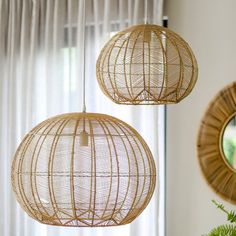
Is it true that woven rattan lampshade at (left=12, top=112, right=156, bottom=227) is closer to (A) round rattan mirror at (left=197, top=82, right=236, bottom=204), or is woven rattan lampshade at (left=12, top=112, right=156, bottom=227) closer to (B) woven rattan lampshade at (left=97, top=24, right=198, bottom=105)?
(B) woven rattan lampshade at (left=97, top=24, right=198, bottom=105)

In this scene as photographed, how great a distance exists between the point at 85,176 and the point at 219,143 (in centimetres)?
131

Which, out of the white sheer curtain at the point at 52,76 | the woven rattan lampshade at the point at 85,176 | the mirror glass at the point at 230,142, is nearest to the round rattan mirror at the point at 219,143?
the mirror glass at the point at 230,142

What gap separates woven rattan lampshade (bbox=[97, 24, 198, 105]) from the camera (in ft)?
8.15

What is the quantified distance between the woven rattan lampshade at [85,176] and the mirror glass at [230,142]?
1.08m

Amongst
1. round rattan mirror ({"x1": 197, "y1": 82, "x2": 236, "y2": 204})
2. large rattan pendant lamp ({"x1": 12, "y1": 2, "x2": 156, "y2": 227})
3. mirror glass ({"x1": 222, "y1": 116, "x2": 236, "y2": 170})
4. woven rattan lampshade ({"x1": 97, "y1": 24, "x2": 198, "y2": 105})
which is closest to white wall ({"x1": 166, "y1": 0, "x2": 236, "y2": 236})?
round rattan mirror ({"x1": 197, "y1": 82, "x2": 236, "y2": 204})

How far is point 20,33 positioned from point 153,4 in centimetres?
92

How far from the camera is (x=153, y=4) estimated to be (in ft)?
11.2

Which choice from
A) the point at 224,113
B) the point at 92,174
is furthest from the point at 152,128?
the point at 92,174

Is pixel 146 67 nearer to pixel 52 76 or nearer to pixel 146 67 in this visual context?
pixel 146 67

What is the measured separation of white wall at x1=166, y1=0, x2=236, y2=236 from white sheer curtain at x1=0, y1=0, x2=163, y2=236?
0.31ft

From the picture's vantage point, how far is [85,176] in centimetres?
196

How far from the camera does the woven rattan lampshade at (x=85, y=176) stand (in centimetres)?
194

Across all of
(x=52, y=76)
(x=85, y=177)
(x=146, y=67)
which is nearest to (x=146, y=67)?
(x=146, y=67)

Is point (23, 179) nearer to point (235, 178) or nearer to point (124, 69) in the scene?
point (124, 69)
